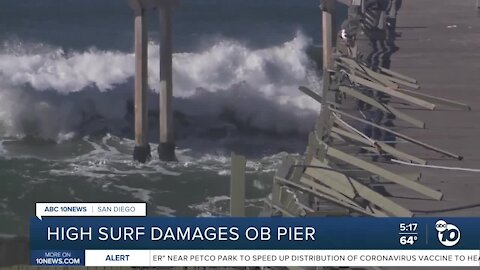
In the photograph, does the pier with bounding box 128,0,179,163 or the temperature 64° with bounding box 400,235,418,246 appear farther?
the pier with bounding box 128,0,179,163

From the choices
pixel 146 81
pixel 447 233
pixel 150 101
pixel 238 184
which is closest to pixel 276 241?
pixel 238 184

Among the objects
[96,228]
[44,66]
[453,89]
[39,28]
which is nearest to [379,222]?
[96,228]

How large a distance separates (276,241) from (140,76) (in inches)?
799

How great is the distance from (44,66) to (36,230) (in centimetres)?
3822

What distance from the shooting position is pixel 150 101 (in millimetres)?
45375

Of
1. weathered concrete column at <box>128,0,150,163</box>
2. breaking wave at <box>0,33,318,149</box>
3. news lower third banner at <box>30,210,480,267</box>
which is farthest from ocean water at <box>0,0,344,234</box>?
news lower third banner at <box>30,210,480,267</box>

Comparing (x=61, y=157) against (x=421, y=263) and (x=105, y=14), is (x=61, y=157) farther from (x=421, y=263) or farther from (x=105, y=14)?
(x=421, y=263)

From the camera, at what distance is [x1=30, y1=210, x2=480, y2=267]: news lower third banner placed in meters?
10.1

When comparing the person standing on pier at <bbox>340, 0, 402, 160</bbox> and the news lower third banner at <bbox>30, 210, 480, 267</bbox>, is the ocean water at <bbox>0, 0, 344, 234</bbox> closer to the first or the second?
the person standing on pier at <bbox>340, 0, 402, 160</bbox>

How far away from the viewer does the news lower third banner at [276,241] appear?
33.1 ft

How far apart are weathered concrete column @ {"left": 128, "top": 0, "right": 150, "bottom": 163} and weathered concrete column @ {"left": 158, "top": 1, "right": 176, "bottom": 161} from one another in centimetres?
42

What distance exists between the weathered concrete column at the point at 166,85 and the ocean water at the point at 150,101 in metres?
0.65

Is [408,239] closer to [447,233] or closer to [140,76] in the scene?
[447,233]

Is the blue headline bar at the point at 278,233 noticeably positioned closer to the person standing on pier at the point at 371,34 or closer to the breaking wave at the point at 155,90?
the person standing on pier at the point at 371,34
